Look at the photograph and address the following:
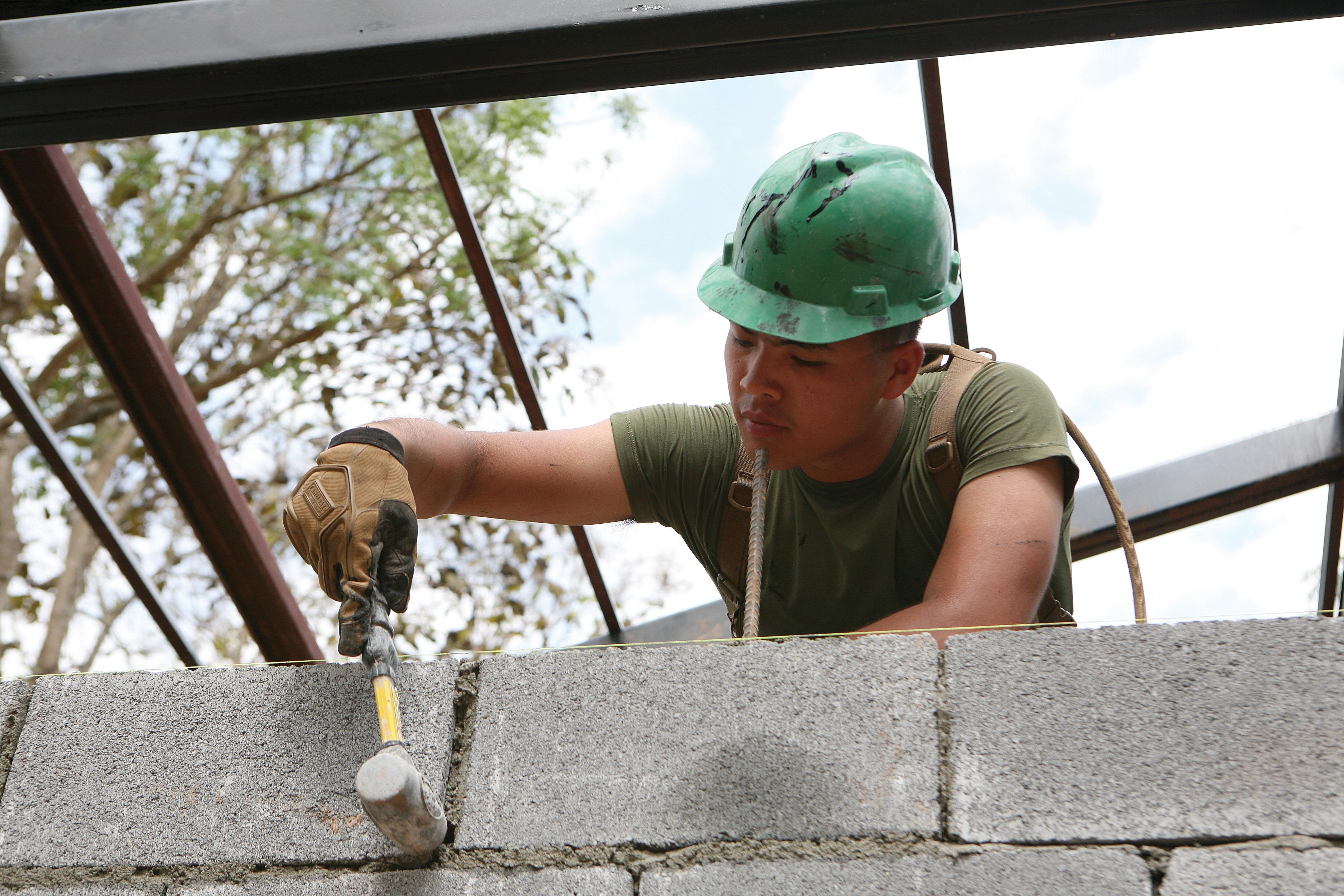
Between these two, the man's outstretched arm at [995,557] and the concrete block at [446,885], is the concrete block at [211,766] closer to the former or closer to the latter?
the concrete block at [446,885]

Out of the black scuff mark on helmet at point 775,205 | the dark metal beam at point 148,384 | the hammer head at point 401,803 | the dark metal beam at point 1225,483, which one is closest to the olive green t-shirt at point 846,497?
the black scuff mark on helmet at point 775,205

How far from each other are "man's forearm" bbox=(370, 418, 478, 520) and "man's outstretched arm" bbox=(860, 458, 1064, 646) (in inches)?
34.8

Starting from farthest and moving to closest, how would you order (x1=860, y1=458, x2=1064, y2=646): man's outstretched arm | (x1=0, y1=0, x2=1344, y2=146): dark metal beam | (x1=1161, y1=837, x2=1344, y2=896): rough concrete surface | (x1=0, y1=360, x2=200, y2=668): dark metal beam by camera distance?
(x1=0, y1=360, x2=200, y2=668): dark metal beam, (x1=860, y1=458, x2=1064, y2=646): man's outstretched arm, (x1=0, y1=0, x2=1344, y2=146): dark metal beam, (x1=1161, y1=837, x2=1344, y2=896): rough concrete surface

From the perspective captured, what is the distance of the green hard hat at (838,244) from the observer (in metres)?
1.98

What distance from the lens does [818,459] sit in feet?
7.29

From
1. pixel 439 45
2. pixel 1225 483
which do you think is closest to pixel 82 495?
pixel 439 45

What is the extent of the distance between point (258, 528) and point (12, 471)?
4.32 m

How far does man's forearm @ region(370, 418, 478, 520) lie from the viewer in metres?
2.04

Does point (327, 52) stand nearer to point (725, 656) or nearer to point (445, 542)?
point (725, 656)

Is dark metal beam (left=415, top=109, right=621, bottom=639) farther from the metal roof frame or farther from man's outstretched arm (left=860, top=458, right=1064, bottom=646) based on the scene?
man's outstretched arm (left=860, top=458, right=1064, bottom=646)

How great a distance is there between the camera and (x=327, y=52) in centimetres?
181

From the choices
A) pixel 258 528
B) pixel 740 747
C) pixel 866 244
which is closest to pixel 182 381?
pixel 258 528

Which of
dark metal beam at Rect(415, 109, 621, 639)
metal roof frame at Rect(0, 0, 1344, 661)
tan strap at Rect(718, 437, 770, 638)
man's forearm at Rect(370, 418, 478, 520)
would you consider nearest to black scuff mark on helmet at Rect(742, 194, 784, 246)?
metal roof frame at Rect(0, 0, 1344, 661)

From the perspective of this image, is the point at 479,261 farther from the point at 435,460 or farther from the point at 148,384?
the point at 435,460
